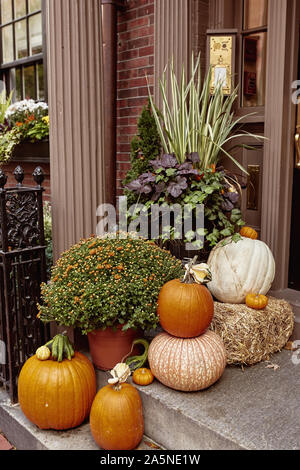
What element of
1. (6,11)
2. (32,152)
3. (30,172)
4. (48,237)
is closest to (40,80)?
(32,152)

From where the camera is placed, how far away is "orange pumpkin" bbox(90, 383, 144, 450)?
250cm

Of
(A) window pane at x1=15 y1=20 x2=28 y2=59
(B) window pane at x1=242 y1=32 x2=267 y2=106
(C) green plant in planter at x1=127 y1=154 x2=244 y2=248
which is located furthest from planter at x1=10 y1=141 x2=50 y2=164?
(B) window pane at x1=242 y1=32 x2=267 y2=106

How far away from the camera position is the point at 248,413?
2.51 m

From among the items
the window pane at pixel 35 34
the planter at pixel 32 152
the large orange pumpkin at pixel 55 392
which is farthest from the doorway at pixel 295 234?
the window pane at pixel 35 34

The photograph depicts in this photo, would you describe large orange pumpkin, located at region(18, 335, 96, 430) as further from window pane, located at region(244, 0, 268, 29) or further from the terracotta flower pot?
window pane, located at region(244, 0, 268, 29)

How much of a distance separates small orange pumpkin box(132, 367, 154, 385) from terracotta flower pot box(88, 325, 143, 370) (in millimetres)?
191

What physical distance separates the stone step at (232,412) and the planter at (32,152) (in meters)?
3.14

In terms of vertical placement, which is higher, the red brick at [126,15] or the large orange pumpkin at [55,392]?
the red brick at [126,15]

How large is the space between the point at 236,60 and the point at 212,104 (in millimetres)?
561

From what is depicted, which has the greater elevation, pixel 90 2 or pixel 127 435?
pixel 90 2

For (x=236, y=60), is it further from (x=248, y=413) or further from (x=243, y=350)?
(x=248, y=413)

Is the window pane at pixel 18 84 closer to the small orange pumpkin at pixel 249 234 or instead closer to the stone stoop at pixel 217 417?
the small orange pumpkin at pixel 249 234

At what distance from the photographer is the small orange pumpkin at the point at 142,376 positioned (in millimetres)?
2805
